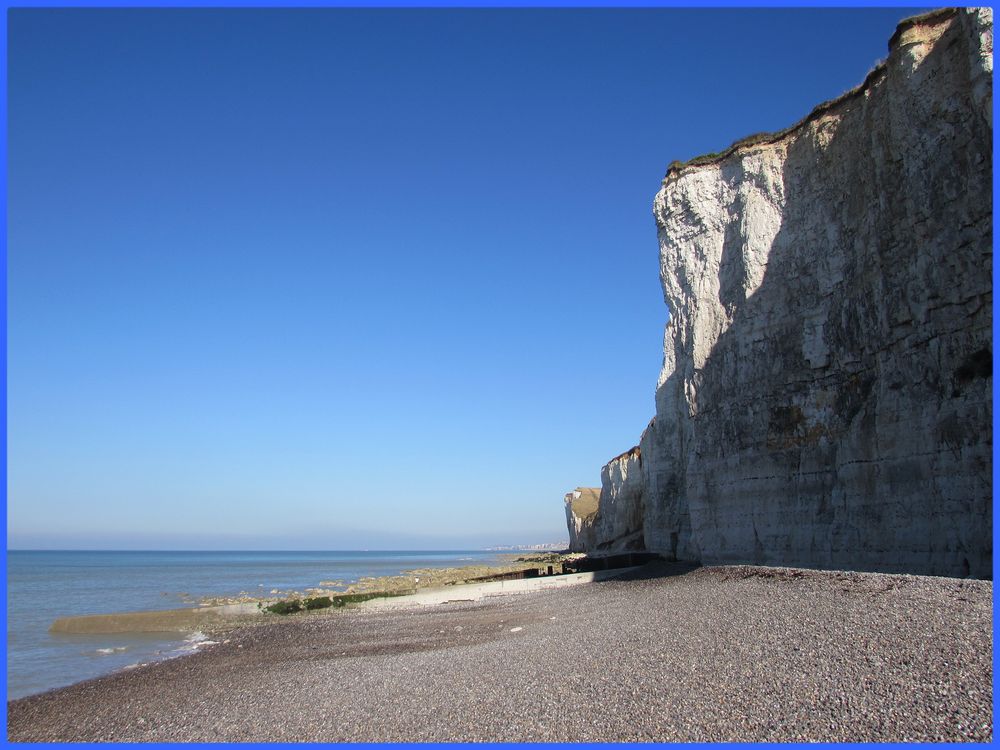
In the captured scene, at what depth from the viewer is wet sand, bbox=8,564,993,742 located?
718 cm

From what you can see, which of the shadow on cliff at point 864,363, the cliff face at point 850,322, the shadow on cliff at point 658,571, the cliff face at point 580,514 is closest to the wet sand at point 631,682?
the shadow on cliff at point 864,363

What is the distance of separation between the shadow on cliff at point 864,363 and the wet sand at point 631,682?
12.0 ft

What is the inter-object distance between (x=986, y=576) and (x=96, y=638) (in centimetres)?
2326

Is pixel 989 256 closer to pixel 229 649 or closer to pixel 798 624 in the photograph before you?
pixel 798 624

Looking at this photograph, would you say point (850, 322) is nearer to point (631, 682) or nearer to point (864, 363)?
point (864, 363)

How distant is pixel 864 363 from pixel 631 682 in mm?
14764

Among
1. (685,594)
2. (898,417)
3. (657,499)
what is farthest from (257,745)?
(657,499)

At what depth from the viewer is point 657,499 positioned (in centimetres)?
3519

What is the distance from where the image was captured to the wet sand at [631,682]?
23.6 ft

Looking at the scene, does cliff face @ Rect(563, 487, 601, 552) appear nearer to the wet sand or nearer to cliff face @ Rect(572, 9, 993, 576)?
cliff face @ Rect(572, 9, 993, 576)

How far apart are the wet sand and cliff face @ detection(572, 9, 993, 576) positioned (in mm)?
3975

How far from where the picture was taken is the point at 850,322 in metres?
20.3

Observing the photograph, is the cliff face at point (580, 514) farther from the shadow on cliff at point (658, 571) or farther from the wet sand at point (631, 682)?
the wet sand at point (631, 682)

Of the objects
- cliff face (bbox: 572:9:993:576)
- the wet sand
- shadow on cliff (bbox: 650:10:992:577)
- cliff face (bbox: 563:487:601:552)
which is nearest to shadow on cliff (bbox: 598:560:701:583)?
cliff face (bbox: 572:9:993:576)
